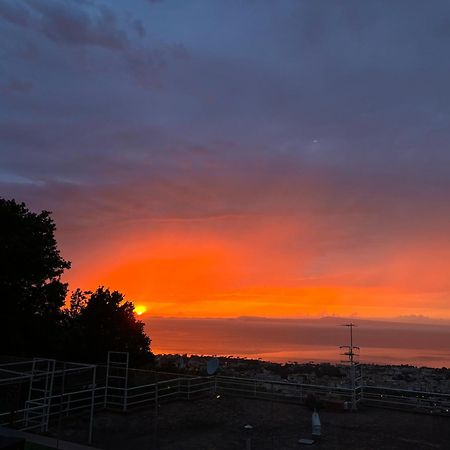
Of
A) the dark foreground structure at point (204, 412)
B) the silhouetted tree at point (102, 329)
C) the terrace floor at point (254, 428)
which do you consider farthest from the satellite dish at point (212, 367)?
the silhouetted tree at point (102, 329)

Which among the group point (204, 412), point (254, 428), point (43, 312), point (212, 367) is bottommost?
point (254, 428)

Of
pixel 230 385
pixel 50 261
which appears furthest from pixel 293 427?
pixel 50 261

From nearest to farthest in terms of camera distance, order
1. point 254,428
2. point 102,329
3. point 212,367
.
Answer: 1. point 254,428
2. point 212,367
3. point 102,329

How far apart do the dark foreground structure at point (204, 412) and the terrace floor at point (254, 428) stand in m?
0.03

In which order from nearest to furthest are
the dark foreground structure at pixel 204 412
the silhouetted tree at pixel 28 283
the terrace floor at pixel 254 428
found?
the dark foreground structure at pixel 204 412
the terrace floor at pixel 254 428
the silhouetted tree at pixel 28 283

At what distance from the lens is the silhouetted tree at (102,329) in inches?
1026

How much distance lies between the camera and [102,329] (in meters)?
28.0

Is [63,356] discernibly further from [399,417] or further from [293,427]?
[399,417]

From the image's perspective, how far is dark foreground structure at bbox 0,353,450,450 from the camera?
14.9m

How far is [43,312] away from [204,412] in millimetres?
11329

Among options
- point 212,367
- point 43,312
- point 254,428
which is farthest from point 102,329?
point 254,428

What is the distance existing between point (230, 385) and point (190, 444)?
8447 millimetres

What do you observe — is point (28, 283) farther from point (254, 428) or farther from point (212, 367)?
point (254, 428)

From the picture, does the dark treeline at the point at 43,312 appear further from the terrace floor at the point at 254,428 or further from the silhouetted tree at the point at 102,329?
the terrace floor at the point at 254,428
